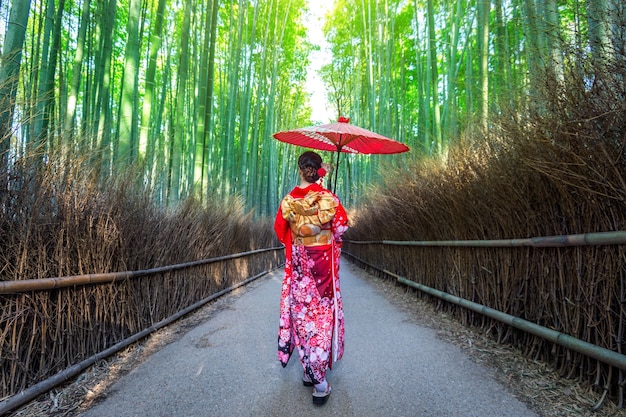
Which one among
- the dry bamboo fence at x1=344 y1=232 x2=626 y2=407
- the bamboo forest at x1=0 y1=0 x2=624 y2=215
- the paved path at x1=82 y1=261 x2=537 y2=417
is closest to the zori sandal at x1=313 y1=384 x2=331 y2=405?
the paved path at x1=82 y1=261 x2=537 y2=417

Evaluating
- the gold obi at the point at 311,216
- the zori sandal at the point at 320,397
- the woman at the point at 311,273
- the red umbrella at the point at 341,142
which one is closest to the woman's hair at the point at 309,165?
the woman at the point at 311,273

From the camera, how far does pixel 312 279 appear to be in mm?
2197

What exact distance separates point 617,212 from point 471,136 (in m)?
1.60

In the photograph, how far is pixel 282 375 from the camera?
2393mm

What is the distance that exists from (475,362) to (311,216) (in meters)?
1.62

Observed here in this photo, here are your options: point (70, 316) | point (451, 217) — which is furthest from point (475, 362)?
point (70, 316)

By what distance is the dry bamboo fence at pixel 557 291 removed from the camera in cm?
178

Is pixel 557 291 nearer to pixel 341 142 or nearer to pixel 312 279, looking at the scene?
pixel 312 279

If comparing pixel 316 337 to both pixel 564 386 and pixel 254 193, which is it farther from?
pixel 254 193

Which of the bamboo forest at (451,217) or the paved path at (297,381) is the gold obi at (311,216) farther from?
the paved path at (297,381)

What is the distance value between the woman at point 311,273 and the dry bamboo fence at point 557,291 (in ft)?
4.27

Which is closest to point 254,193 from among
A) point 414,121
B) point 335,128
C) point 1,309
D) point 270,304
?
point 270,304

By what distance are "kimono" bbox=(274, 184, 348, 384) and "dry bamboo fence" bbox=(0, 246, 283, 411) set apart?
1.28 m

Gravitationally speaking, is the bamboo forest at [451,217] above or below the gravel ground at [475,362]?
above
